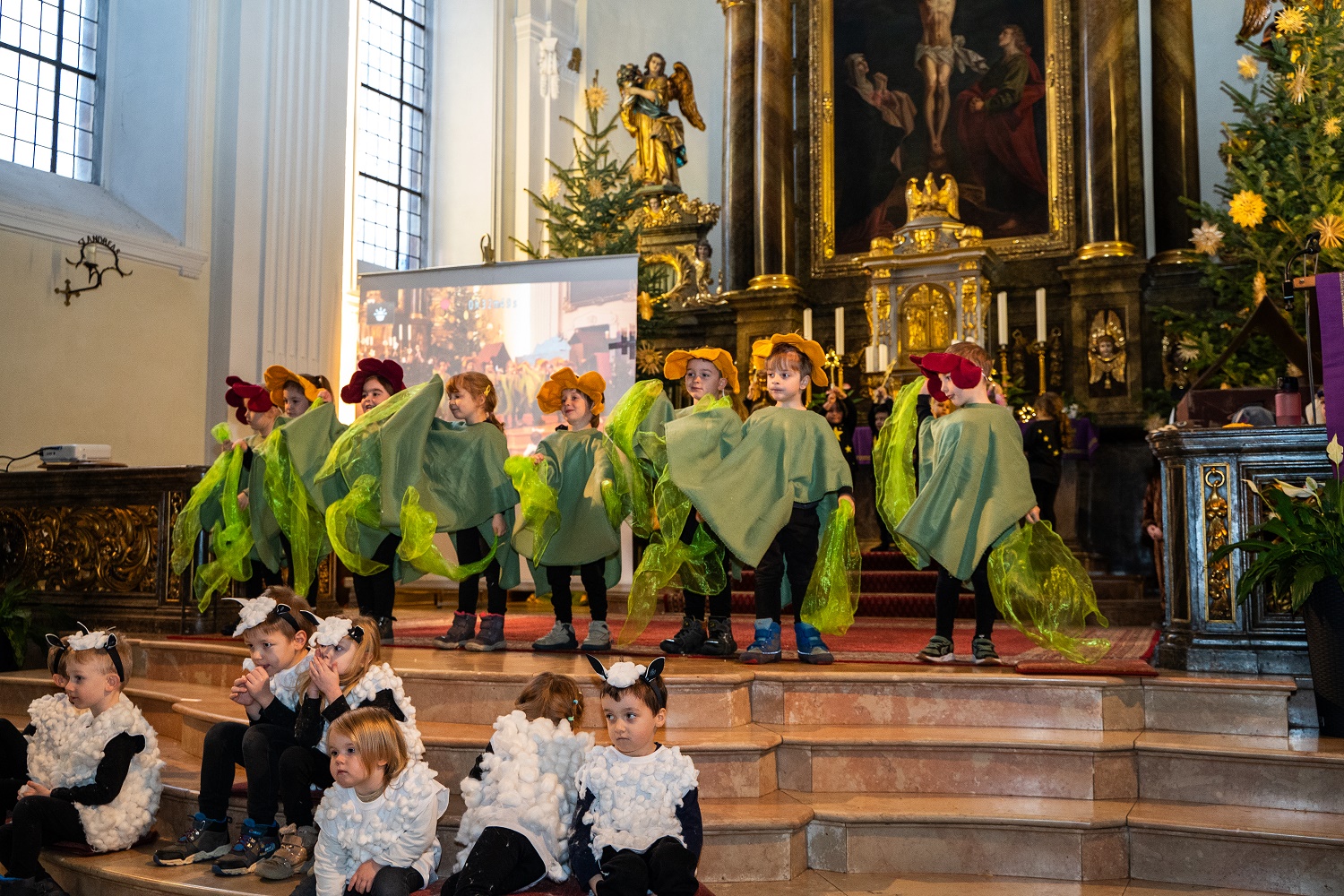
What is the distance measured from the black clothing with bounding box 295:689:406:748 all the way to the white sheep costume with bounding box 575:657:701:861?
2.20 ft

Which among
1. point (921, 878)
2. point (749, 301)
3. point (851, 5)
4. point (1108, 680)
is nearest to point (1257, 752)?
point (1108, 680)

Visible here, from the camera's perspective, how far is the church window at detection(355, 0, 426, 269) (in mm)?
12484

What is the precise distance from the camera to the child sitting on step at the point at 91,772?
13.1 feet

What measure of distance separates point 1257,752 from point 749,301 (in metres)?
7.80

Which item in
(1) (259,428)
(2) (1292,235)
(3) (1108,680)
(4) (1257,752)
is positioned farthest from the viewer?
(2) (1292,235)

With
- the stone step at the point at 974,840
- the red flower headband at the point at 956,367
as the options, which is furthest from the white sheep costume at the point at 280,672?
the red flower headband at the point at 956,367

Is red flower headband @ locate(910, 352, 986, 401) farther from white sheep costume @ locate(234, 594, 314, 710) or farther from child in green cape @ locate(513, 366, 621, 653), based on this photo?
white sheep costume @ locate(234, 594, 314, 710)

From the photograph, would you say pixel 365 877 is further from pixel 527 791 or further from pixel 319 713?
pixel 319 713

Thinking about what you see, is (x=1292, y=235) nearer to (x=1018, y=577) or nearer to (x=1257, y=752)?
(x=1018, y=577)

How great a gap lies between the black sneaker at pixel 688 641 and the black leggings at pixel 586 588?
1.23 feet

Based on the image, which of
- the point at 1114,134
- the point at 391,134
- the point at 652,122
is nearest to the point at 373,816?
the point at 1114,134

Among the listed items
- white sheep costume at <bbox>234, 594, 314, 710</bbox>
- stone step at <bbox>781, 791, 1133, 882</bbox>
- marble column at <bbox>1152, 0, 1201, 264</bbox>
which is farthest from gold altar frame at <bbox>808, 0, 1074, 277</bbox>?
white sheep costume at <bbox>234, 594, 314, 710</bbox>

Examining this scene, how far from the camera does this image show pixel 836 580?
199 inches

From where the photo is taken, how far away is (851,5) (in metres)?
11.7
